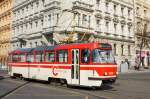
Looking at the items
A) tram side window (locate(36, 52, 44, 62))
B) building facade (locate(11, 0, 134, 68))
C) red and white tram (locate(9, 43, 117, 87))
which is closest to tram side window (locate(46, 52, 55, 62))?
red and white tram (locate(9, 43, 117, 87))

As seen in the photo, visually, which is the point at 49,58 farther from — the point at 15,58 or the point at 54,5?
the point at 54,5


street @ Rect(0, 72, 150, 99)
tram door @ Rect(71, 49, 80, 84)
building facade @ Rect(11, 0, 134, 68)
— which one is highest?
building facade @ Rect(11, 0, 134, 68)

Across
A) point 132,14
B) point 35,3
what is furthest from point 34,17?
point 132,14

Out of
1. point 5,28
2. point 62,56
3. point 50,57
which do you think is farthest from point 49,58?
point 5,28

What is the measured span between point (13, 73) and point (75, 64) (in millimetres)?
10718

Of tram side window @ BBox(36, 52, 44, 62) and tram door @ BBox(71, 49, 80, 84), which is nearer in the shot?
tram door @ BBox(71, 49, 80, 84)

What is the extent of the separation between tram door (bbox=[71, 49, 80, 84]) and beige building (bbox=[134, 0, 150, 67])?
39730 mm

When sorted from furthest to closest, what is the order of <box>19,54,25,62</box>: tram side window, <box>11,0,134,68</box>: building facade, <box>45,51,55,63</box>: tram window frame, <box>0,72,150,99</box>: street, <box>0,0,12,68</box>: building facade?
<box>0,0,12,68</box>: building facade, <box>11,0,134,68</box>: building facade, <box>19,54,25,62</box>: tram side window, <box>45,51,55,63</box>: tram window frame, <box>0,72,150,99</box>: street

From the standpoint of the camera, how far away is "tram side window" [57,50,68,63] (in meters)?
20.7

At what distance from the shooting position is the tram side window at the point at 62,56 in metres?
20.7

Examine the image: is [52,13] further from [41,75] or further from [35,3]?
[41,75]

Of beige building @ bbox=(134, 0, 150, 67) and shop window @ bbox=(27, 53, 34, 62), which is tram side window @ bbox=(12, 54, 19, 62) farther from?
beige building @ bbox=(134, 0, 150, 67)

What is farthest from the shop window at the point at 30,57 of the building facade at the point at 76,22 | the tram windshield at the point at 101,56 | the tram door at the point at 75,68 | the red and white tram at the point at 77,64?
the building facade at the point at 76,22

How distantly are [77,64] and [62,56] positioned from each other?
1.79 m
